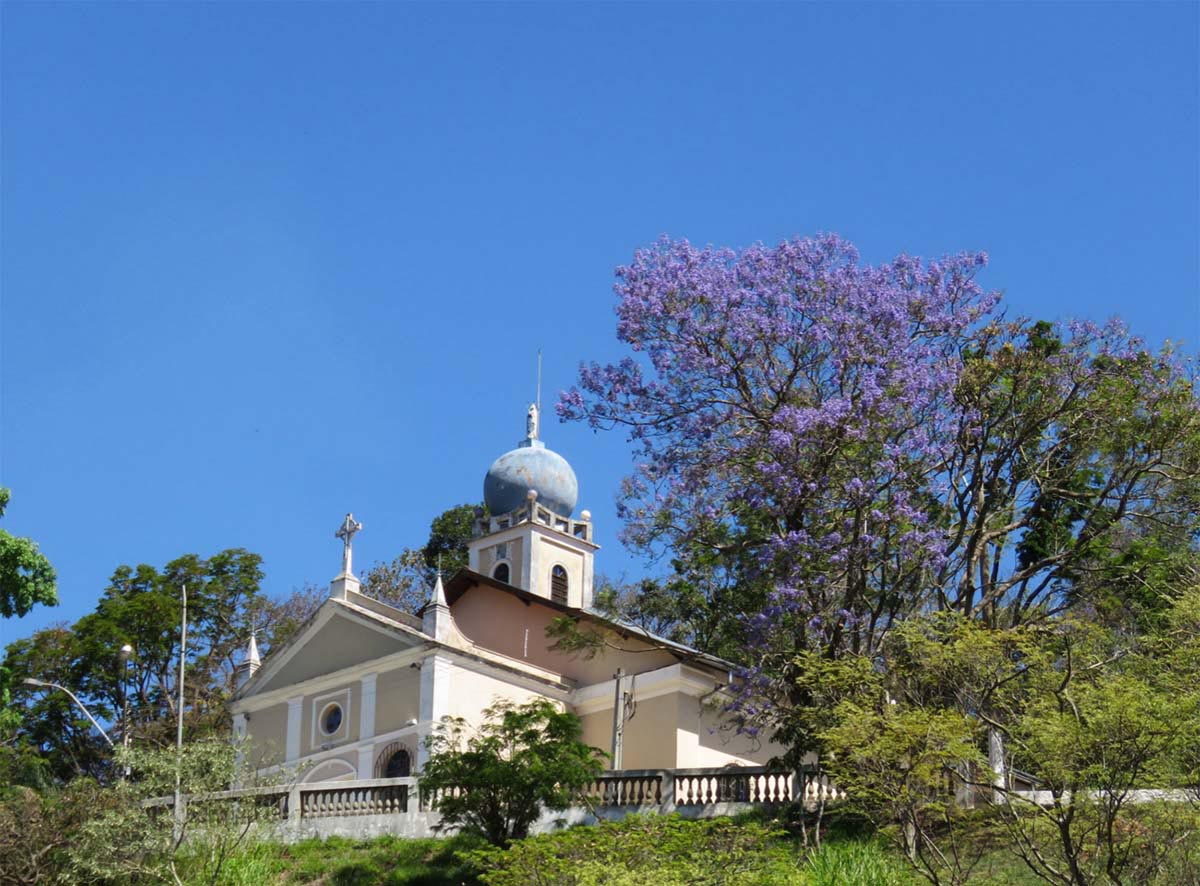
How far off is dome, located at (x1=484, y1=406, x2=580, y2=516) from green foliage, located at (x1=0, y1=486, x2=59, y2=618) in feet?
58.6

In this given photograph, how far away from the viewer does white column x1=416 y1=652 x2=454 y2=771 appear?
4312 centimetres

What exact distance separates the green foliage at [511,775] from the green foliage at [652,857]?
4.14m

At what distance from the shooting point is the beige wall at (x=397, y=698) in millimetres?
44125

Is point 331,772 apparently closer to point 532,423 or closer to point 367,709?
point 367,709

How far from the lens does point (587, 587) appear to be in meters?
54.6

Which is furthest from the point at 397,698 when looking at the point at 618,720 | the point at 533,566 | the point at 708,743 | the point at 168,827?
the point at 168,827

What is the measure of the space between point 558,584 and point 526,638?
5618mm

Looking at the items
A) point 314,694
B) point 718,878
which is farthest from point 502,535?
point 718,878

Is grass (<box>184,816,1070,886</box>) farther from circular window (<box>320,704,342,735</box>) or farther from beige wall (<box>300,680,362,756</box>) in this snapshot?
circular window (<box>320,704,342,735</box>)

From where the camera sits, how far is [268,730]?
48125 mm

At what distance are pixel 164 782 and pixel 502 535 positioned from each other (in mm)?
23235

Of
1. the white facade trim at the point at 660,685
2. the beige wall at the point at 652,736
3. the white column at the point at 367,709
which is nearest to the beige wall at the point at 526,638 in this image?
the white facade trim at the point at 660,685

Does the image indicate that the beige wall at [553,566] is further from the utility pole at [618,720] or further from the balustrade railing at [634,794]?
the balustrade railing at [634,794]

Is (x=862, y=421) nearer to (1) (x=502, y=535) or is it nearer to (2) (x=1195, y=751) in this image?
(2) (x=1195, y=751)
